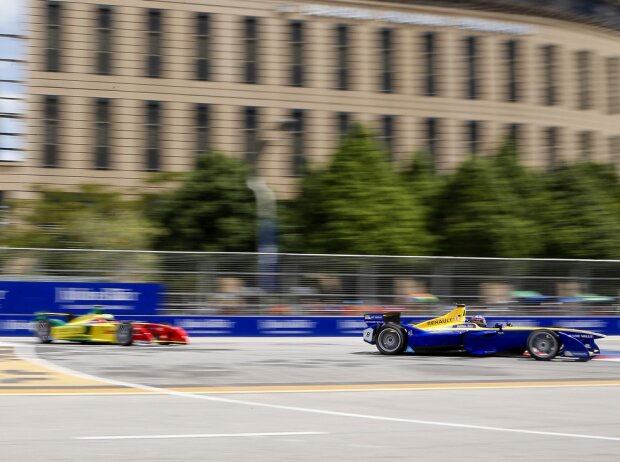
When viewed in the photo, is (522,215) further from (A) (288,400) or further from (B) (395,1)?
(A) (288,400)

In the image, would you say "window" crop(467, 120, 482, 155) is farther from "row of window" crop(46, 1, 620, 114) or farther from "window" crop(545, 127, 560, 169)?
"window" crop(545, 127, 560, 169)

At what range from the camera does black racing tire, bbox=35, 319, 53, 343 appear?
20.5 m

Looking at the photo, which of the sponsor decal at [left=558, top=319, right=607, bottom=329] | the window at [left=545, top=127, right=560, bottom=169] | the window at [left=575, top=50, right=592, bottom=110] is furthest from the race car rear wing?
the window at [left=575, top=50, right=592, bottom=110]

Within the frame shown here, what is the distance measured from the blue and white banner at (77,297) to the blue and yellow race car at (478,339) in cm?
874

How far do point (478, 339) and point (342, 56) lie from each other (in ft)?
114

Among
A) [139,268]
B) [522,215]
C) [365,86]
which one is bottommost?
[139,268]

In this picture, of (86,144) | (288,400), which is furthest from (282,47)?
(288,400)

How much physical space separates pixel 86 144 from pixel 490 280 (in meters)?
26.7

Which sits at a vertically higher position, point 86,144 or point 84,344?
point 86,144

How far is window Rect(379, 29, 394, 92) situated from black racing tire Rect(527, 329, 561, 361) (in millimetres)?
34804

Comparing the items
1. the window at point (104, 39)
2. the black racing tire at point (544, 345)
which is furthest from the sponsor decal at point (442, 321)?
the window at point (104, 39)

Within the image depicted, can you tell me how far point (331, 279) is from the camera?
25.8m

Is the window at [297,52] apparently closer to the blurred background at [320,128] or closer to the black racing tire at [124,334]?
the blurred background at [320,128]

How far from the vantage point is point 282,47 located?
159 ft
